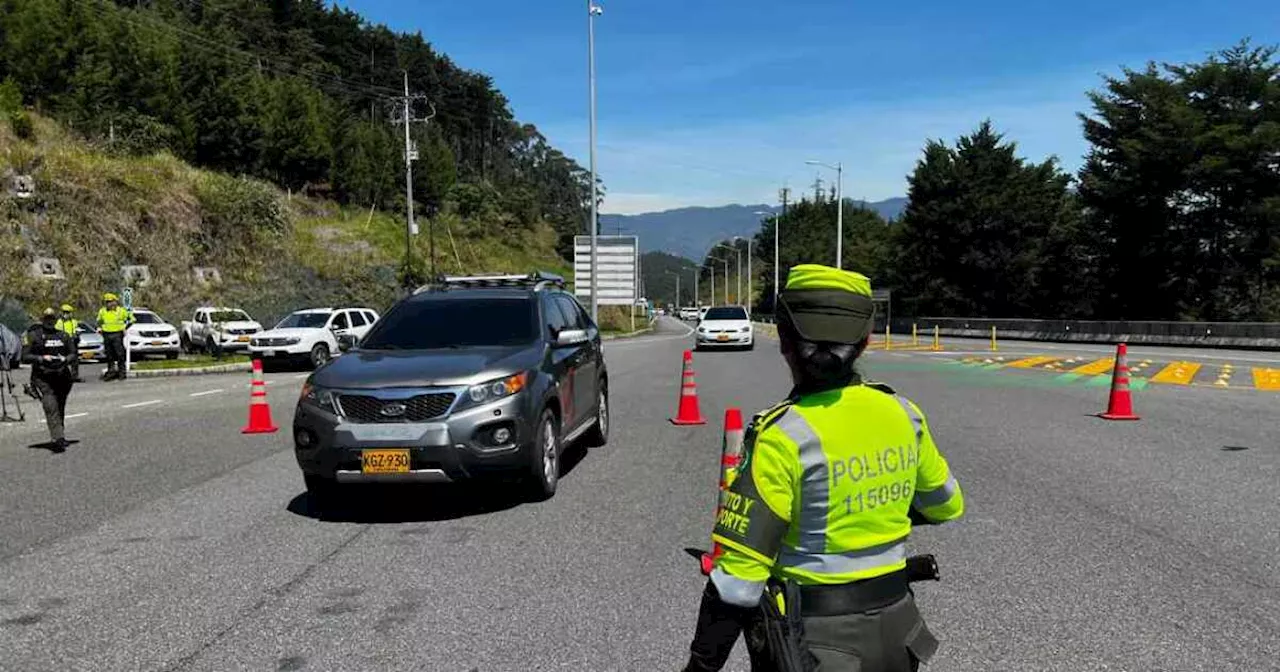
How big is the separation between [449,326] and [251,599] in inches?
139

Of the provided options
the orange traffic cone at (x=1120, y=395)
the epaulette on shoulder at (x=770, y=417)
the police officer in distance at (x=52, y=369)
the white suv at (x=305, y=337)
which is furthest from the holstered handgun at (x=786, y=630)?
the white suv at (x=305, y=337)

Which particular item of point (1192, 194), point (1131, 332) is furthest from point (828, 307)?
point (1192, 194)

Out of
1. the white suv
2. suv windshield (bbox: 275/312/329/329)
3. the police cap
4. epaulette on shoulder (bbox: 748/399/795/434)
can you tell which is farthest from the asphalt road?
suv windshield (bbox: 275/312/329/329)

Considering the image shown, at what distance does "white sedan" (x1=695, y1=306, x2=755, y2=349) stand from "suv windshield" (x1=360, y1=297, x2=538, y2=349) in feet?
75.6

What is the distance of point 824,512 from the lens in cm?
211

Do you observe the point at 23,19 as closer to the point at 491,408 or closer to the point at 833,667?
the point at 491,408

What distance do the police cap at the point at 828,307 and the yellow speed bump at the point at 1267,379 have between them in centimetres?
1639

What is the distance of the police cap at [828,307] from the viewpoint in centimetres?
213

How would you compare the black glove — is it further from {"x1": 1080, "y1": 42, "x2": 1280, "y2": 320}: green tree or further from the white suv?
{"x1": 1080, "y1": 42, "x2": 1280, "y2": 320}: green tree

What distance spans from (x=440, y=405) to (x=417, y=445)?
0.34m

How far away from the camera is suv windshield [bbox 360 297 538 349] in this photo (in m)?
7.80

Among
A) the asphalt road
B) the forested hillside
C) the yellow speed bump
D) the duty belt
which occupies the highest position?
the forested hillside

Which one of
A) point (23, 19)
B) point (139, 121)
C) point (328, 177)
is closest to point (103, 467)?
point (139, 121)

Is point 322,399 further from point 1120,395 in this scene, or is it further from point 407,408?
point 1120,395
